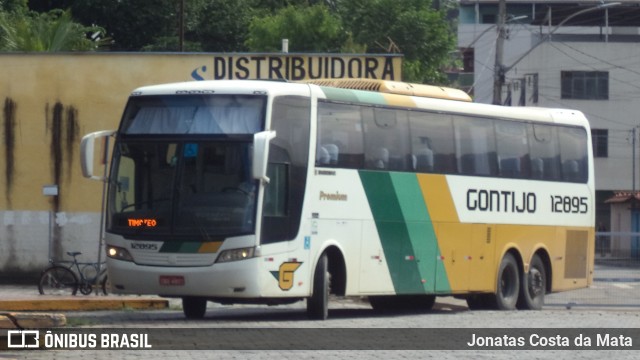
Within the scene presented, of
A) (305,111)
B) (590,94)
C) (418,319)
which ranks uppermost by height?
(590,94)

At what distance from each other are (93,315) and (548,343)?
740cm

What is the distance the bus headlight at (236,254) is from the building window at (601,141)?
51.9m

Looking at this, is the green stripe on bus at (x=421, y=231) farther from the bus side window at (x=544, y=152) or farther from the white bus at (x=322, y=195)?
the bus side window at (x=544, y=152)

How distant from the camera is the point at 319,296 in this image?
18859 mm

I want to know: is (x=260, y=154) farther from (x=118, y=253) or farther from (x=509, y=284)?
(x=509, y=284)

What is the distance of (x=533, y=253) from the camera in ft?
81.2

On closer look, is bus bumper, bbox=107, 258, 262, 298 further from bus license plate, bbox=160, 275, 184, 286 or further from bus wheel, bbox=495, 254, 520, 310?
bus wheel, bbox=495, 254, 520, 310

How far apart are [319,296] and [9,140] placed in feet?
45.3

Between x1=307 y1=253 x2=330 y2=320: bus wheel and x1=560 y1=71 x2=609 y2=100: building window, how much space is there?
50113mm

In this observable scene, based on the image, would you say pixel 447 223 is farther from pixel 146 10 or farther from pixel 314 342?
pixel 146 10

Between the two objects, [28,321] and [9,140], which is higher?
[9,140]

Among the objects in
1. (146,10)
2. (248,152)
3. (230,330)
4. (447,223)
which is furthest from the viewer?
(146,10)

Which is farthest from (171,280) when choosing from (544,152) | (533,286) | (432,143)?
(544,152)

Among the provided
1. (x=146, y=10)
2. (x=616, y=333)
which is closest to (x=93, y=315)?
(x=616, y=333)
